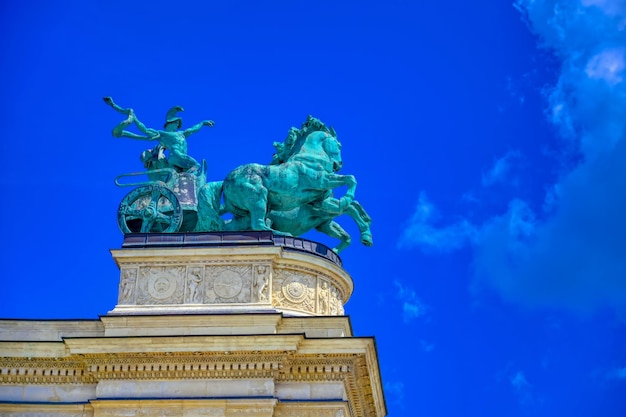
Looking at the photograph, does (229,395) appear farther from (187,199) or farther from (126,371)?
(187,199)

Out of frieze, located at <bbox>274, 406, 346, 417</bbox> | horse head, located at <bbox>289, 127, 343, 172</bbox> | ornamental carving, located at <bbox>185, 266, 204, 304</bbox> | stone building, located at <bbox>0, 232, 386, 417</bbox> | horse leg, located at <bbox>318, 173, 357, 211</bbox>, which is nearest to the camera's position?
frieze, located at <bbox>274, 406, 346, 417</bbox>

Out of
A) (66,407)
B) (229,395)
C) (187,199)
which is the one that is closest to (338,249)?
(187,199)

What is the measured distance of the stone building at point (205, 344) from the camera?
2505 centimetres

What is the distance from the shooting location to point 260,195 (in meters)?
27.9

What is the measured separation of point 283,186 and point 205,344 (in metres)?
4.78

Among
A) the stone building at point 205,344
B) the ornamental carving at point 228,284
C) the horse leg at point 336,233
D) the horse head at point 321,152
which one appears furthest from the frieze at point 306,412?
the horse head at point 321,152

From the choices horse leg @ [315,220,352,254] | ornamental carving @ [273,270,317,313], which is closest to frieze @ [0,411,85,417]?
ornamental carving @ [273,270,317,313]

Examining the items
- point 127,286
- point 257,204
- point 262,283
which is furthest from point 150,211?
point 262,283

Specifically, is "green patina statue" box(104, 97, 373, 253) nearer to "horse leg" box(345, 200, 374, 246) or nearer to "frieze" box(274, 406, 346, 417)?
"horse leg" box(345, 200, 374, 246)

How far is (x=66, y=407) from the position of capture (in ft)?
Result: 83.9

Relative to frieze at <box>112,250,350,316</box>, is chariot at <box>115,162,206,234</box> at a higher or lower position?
higher

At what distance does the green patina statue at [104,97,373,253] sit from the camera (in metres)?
28.2

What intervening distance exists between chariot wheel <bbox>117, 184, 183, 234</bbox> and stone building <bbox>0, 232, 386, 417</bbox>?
4.02 ft

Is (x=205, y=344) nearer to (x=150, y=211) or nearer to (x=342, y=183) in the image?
(x=150, y=211)
